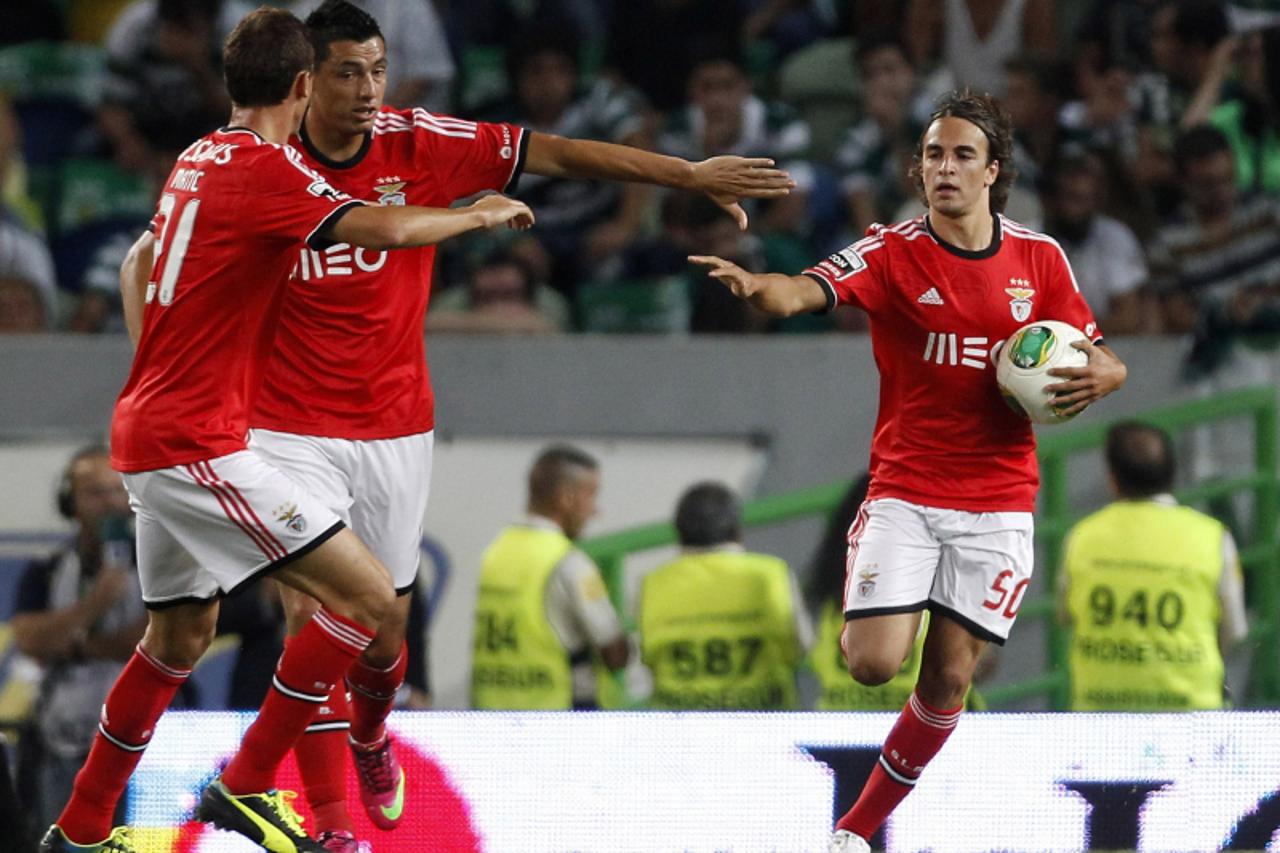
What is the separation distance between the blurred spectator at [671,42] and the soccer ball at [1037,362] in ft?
17.4

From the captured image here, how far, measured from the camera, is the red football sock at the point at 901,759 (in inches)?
245

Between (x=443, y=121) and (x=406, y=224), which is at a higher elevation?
(x=443, y=121)

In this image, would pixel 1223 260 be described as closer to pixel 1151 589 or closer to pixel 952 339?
pixel 1151 589

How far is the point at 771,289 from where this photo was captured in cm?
584

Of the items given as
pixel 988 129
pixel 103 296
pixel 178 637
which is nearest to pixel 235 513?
pixel 178 637

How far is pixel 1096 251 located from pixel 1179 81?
1115 mm

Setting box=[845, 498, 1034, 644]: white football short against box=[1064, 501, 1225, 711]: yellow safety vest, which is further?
box=[1064, 501, 1225, 711]: yellow safety vest

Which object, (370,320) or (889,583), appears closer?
(370,320)

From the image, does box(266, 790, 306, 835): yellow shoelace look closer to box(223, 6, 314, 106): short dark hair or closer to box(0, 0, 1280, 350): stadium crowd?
box(223, 6, 314, 106): short dark hair

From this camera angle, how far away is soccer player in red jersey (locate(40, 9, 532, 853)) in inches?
213

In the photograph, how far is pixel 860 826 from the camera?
636 cm

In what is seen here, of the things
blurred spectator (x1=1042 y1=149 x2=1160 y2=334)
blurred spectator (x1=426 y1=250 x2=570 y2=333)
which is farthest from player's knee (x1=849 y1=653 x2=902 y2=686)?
blurred spectator (x1=1042 y1=149 x2=1160 y2=334)

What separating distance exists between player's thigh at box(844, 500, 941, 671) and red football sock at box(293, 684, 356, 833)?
1.48m

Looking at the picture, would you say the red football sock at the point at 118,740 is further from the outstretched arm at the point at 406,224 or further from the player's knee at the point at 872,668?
the player's knee at the point at 872,668
